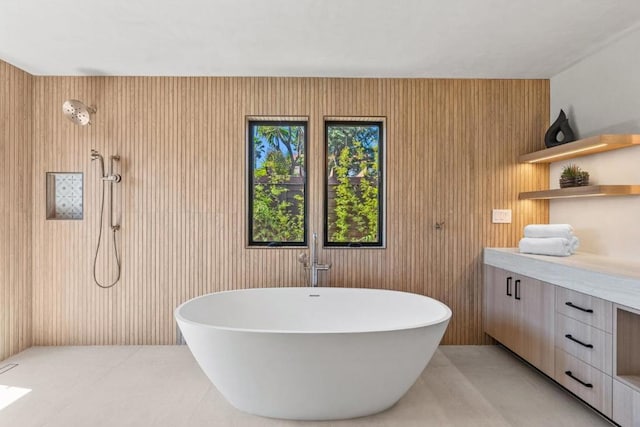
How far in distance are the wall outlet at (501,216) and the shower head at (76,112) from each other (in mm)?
→ 3492

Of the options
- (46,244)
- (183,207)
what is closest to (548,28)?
(183,207)

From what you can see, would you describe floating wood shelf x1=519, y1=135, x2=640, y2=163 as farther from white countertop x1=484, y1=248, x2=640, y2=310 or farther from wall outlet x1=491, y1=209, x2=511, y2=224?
white countertop x1=484, y1=248, x2=640, y2=310

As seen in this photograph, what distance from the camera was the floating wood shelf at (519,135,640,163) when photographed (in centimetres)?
240

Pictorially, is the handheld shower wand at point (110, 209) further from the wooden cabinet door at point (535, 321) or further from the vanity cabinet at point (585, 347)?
the vanity cabinet at point (585, 347)

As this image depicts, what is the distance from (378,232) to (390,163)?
619 mm

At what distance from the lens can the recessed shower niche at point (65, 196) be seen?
3.25m

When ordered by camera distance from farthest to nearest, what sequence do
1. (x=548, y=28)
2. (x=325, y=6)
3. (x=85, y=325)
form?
(x=85, y=325)
(x=548, y=28)
(x=325, y=6)

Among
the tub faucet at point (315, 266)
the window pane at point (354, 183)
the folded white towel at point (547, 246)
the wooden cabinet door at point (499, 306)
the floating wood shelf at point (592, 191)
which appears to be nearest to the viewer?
the floating wood shelf at point (592, 191)

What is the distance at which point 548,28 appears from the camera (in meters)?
2.40

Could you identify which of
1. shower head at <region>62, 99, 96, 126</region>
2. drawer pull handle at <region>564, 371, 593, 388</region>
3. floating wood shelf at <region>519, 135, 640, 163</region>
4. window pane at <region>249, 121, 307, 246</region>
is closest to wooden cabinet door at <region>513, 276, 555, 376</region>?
drawer pull handle at <region>564, 371, 593, 388</region>

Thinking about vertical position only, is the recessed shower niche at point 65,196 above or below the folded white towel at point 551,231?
above

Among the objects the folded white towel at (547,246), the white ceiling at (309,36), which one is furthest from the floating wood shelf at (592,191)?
the white ceiling at (309,36)

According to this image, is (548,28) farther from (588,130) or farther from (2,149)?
(2,149)

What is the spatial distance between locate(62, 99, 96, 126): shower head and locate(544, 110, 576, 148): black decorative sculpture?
3737 mm
